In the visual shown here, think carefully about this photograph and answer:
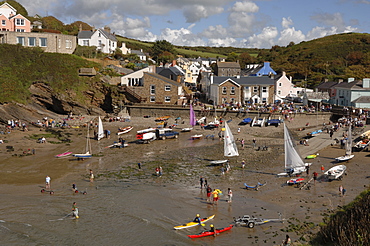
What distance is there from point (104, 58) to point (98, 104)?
19.3 metres

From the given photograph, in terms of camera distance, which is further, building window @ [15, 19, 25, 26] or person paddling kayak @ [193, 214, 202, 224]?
building window @ [15, 19, 25, 26]

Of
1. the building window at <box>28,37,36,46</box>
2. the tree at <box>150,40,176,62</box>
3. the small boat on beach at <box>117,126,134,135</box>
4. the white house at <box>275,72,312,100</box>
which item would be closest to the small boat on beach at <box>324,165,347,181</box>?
the small boat on beach at <box>117,126,134,135</box>

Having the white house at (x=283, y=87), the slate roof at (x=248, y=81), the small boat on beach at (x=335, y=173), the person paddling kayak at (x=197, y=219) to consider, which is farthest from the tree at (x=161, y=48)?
the person paddling kayak at (x=197, y=219)

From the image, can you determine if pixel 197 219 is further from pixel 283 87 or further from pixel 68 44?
pixel 68 44

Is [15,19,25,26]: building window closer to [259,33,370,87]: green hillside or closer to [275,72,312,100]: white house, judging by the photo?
[275,72,312,100]: white house

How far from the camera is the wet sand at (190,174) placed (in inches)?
907

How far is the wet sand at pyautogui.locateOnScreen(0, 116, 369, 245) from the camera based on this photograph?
2305cm

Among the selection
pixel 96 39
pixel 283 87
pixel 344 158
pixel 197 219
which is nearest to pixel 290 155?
pixel 344 158

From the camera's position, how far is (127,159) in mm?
36469

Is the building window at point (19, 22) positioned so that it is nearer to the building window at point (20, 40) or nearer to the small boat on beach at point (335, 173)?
the building window at point (20, 40)

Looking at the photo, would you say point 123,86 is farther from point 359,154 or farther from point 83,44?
point 359,154

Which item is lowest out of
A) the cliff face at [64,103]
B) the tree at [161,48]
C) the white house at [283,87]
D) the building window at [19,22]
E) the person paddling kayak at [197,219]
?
the person paddling kayak at [197,219]

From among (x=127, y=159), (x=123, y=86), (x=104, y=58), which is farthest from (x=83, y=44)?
(x=127, y=159)

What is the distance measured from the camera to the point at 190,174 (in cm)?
3108
